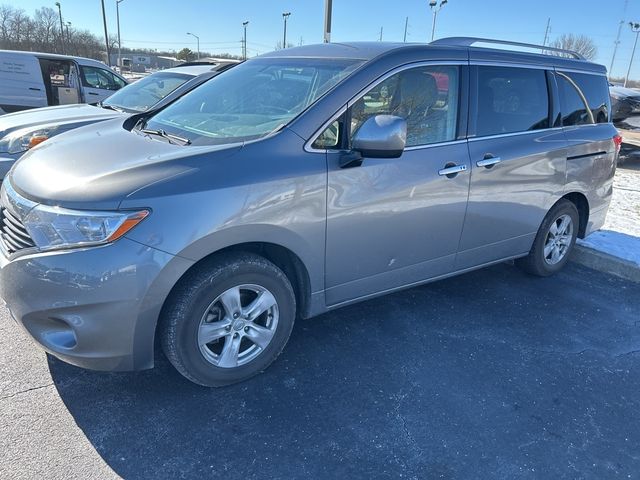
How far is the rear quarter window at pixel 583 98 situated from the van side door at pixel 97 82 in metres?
9.26

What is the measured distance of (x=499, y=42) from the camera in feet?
13.1

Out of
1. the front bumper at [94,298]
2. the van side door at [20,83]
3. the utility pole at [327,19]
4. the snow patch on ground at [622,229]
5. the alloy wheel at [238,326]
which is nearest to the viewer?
the front bumper at [94,298]

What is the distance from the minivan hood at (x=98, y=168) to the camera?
231 centimetres

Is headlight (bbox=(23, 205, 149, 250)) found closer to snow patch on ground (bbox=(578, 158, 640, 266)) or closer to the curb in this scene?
the curb

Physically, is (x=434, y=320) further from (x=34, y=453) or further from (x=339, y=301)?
(x=34, y=453)

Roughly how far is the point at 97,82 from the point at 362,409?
10338 millimetres

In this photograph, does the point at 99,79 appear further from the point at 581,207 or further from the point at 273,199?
the point at 581,207

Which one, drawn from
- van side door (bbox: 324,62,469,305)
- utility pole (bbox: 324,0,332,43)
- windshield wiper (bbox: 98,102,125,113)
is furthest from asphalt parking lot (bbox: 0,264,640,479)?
utility pole (bbox: 324,0,332,43)

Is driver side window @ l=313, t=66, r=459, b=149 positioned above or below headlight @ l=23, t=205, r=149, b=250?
above

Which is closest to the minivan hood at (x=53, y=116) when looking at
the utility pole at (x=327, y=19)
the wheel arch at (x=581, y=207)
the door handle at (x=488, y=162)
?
the door handle at (x=488, y=162)

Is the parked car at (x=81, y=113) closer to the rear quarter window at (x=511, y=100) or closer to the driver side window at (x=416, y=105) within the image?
the driver side window at (x=416, y=105)

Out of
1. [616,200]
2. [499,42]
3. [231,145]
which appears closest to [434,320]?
[231,145]

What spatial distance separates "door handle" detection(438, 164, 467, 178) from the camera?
10.8 ft

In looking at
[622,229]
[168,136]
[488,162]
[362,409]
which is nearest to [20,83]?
[168,136]
